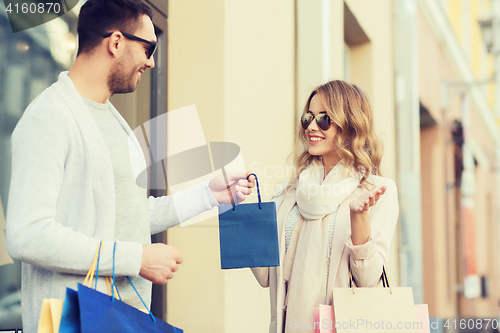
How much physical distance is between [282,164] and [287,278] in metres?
1.89

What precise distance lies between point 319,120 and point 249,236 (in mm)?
744

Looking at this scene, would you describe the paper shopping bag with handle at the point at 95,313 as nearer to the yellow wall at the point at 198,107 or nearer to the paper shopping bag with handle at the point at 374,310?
the paper shopping bag with handle at the point at 374,310

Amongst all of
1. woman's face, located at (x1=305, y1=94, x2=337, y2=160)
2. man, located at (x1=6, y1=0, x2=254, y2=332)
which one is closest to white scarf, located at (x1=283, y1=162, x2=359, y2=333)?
woman's face, located at (x1=305, y1=94, x2=337, y2=160)

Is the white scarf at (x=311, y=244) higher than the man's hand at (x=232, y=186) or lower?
lower

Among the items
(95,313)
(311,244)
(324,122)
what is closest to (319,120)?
(324,122)

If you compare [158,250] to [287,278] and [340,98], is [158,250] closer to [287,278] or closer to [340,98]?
[287,278]

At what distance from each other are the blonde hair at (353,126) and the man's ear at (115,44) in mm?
1033

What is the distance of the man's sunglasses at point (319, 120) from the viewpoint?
2.27m

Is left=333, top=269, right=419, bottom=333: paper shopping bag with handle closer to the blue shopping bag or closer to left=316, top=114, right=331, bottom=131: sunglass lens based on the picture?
the blue shopping bag

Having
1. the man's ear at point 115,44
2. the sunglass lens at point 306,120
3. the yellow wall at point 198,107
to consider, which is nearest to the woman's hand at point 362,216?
the sunglass lens at point 306,120

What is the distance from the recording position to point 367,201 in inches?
69.1

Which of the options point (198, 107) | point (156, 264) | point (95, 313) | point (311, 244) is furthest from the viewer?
point (198, 107)

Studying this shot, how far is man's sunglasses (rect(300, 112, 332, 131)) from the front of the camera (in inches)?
89.4

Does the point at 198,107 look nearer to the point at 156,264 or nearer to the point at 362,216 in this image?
the point at 362,216
